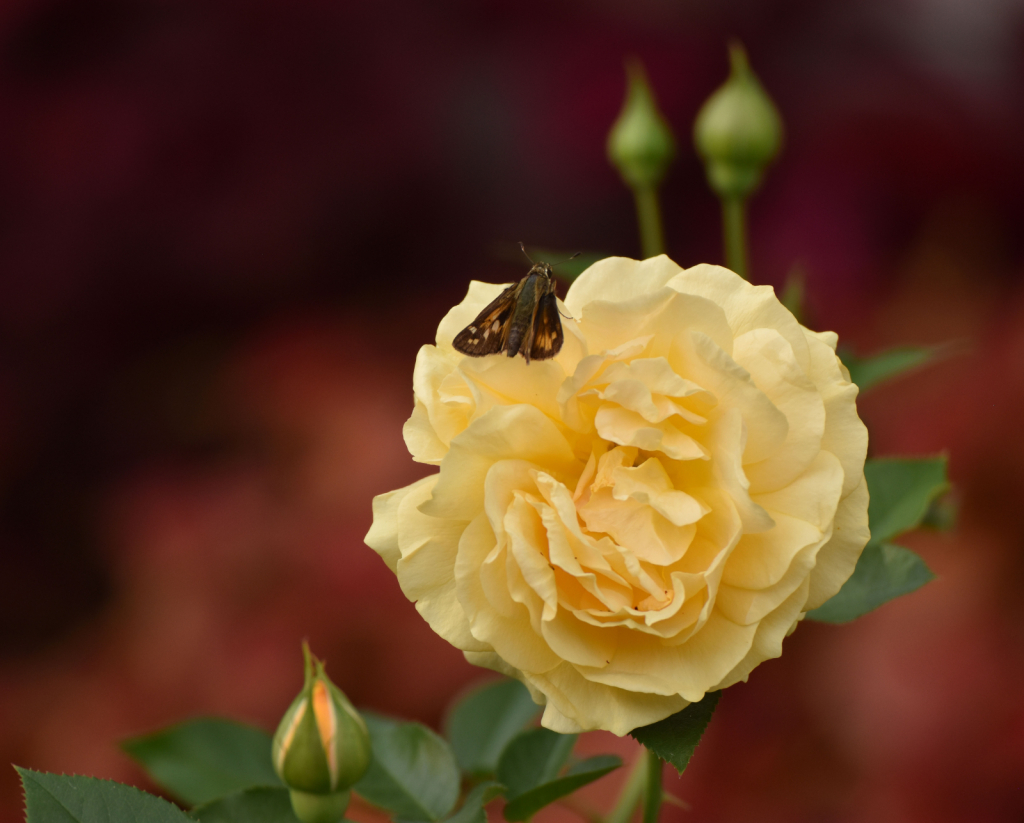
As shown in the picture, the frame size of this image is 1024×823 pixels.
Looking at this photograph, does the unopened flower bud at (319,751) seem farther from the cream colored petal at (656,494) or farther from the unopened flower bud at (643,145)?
the unopened flower bud at (643,145)

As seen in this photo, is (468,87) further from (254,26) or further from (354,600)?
(354,600)

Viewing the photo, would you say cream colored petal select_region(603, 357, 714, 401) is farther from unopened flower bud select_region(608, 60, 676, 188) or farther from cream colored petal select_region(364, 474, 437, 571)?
unopened flower bud select_region(608, 60, 676, 188)

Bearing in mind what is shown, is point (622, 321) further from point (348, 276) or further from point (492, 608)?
point (348, 276)

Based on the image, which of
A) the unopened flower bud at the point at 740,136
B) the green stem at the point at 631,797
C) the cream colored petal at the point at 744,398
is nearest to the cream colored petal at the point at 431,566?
the cream colored petal at the point at 744,398

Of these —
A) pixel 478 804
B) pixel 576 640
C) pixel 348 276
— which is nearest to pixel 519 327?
pixel 576 640

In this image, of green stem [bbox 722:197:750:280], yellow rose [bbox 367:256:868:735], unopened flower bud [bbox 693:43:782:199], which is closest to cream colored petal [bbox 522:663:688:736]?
yellow rose [bbox 367:256:868:735]
